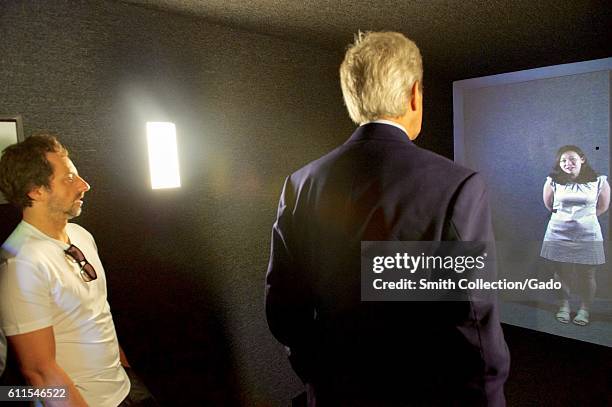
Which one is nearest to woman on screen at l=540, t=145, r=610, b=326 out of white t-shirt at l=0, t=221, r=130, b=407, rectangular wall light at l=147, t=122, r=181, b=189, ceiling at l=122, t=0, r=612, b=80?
ceiling at l=122, t=0, r=612, b=80

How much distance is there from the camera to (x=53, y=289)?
136 cm

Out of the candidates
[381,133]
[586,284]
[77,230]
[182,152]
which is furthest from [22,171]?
[586,284]

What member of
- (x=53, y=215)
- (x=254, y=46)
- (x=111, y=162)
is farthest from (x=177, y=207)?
(x=254, y=46)

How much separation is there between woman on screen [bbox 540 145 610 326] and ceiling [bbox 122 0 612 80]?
928 millimetres

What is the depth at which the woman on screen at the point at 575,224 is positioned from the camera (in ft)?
11.5

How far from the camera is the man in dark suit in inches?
40.9

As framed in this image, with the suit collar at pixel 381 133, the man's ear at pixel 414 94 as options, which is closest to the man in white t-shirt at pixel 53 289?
the suit collar at pixel 381 133

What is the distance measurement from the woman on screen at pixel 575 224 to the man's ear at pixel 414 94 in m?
2.97

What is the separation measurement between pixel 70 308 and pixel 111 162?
0.69m

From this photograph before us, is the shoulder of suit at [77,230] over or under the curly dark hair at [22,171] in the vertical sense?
under

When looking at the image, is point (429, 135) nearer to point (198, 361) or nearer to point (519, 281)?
point (519, 281)

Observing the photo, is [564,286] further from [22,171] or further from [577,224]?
[22,171]

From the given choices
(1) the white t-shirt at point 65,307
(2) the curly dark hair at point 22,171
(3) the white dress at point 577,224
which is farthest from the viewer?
(3) the white dress at point 577,224

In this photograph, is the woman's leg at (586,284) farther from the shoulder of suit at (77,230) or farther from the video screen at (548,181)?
the shoulder of suit at (77,230)
